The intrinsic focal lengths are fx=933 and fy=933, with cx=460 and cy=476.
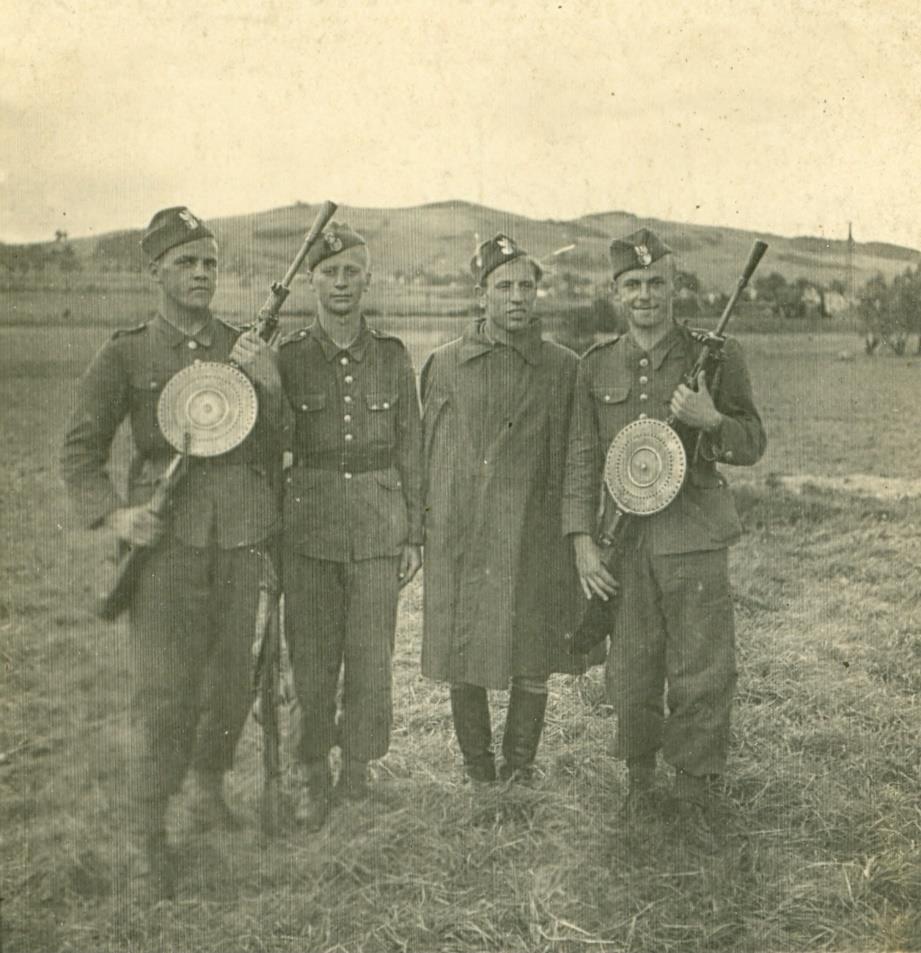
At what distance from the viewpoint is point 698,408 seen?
11.1 feet

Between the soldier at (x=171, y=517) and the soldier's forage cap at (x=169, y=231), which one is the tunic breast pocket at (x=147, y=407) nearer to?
the soldier at (x=171, y=517)

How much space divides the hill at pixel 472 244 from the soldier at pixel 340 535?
432 mm

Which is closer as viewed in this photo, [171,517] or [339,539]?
[171,517]

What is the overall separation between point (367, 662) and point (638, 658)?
Answer: 1.06m

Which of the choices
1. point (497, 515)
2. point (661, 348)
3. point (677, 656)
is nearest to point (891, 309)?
point (661, 348)

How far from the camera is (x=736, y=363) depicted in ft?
11.5

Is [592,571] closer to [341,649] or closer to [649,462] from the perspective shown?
[649,462]

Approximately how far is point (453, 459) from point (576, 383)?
0.59 metres

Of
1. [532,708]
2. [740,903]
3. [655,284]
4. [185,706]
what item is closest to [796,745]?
[740,903]

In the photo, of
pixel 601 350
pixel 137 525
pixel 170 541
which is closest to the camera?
pixel 137 525

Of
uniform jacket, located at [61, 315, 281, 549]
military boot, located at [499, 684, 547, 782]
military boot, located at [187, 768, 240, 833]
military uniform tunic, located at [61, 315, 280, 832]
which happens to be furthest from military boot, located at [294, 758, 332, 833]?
uniform jacket, located at [61, 315, 281, 549]

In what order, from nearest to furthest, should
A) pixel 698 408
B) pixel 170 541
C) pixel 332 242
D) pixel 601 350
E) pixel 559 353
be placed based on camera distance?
pixel 170 541 < pixel 698 408 < pixel 332 242 < pixel 601 350 < pixel 559 353

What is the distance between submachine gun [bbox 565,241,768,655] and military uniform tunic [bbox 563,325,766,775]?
49 millimetres

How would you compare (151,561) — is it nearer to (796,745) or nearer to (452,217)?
(452,217)
